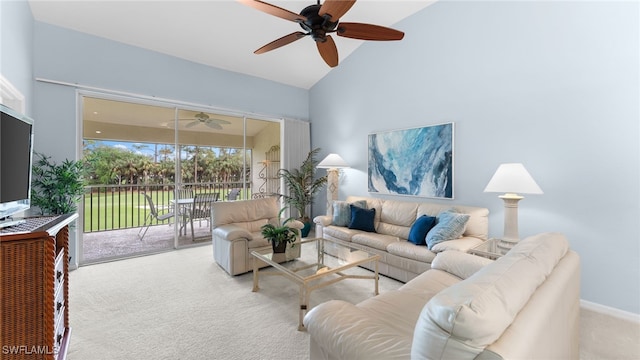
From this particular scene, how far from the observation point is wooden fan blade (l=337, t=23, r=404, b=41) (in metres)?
2.23

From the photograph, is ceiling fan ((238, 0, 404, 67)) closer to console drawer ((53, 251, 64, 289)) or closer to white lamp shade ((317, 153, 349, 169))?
console drawer ((53, 251, 64, 289))

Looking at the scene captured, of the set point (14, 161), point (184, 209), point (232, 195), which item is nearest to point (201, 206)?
point (184, 209)

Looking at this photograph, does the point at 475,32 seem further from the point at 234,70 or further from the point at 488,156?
the point at 234,70

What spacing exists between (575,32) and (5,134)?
4525 mm

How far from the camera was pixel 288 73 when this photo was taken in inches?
203

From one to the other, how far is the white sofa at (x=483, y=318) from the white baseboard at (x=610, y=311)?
1392mm

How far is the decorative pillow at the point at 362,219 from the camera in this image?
3799mm

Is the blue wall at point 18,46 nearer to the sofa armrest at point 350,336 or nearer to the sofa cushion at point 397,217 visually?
the sofa armrest at point 350,336

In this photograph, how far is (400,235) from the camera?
3.57m

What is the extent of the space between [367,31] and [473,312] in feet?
7.45

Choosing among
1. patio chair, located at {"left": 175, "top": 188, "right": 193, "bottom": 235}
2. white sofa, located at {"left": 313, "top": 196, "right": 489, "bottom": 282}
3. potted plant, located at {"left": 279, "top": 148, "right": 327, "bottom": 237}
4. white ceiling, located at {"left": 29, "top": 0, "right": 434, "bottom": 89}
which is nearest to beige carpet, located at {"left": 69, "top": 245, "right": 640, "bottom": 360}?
white sofa, located at {"left": 313, "top": 196, "right": 489, "bottom": 282}

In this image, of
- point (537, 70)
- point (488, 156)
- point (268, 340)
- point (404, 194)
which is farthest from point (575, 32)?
point (268, 340)

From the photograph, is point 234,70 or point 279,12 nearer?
point 279,12

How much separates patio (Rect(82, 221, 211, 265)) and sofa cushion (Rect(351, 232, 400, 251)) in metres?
2.73
